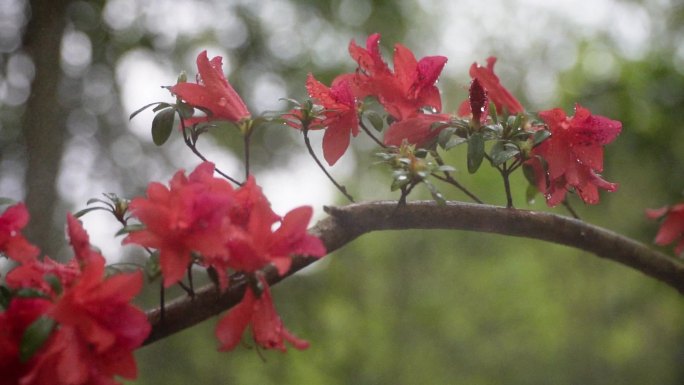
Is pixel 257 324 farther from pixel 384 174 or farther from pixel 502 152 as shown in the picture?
pixel 384 174

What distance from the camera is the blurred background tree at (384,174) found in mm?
2664

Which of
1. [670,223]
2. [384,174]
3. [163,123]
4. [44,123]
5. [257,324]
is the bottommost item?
[384,174]

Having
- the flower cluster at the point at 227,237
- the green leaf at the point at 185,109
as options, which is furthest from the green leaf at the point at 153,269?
the green leaf at the point at 185,109

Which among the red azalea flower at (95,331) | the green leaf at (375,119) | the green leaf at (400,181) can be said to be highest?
the green leaf at (375,119)

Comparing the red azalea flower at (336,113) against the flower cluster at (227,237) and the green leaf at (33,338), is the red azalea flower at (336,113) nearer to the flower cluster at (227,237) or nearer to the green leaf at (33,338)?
the flower cluster at (227,237)

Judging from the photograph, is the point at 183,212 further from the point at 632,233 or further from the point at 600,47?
the point at 600,47

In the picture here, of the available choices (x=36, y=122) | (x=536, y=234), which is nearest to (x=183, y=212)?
(x=536, y=234)

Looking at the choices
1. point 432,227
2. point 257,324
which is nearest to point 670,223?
point 432,227

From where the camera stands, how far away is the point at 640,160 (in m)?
2.83

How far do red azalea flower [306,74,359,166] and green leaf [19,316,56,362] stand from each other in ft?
0.99

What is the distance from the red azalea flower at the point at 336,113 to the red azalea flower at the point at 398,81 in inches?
0.9

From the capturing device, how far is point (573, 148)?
708 mm

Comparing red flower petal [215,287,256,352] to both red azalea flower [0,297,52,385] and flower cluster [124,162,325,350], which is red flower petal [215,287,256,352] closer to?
flower cluster [124,162,325,350]

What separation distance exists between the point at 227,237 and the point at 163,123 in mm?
186
